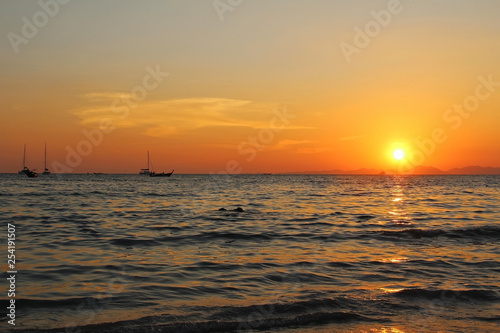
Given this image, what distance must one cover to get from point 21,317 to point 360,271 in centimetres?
1059

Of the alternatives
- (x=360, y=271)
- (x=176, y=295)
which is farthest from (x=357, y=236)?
(x=176, y=295)

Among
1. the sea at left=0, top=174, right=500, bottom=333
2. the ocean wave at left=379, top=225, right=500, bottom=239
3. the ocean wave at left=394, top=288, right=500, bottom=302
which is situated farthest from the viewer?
the ocean wave at left=379, top=225, right=500, bottom=239

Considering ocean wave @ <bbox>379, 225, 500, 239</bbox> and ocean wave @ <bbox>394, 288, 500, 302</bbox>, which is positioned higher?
ocean wave @ <bbox>394, 288, 500, 302</bbox>

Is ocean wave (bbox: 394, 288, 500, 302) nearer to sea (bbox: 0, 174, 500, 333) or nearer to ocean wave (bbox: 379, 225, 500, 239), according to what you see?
sea (bbox: 0, 174, 500, 333)

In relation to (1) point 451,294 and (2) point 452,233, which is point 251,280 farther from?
(2) point 452,233

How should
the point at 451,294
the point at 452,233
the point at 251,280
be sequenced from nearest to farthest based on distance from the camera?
the point at 451,294, the point at 251,280, the point at 452,233

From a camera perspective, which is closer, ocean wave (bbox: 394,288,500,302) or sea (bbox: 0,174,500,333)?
sea (bbox: 0,174,500,333)

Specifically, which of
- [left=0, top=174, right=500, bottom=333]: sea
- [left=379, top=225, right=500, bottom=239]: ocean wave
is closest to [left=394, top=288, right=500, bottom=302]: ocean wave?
[left=0, top=174, right=500, bottom=333]: sea

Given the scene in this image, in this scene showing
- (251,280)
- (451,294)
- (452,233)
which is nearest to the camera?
(451,294)

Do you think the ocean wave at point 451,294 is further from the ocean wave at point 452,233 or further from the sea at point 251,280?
the ocean wave at point 452,233

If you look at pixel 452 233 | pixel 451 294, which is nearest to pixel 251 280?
pixel 451 294

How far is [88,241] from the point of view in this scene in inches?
834

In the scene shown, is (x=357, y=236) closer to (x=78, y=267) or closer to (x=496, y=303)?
(x=496, y=303)

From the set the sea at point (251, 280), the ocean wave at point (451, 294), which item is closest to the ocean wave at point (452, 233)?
the sea at point (251, 280)
